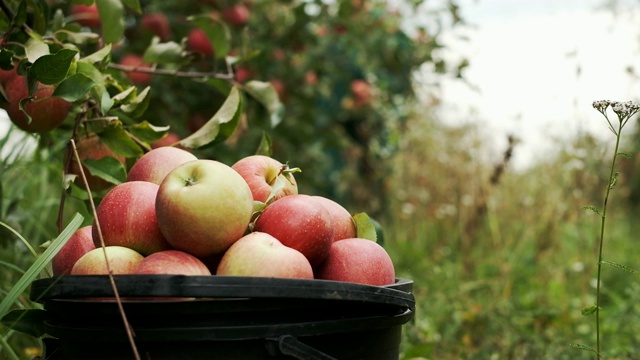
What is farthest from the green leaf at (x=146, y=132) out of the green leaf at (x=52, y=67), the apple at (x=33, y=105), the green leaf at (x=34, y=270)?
the green leaf at (x=34, y=270)

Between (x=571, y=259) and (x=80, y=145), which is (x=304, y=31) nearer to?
(x=571, y=259)

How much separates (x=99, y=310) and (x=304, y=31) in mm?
3012

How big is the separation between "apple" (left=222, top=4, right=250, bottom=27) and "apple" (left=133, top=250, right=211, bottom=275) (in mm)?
2534

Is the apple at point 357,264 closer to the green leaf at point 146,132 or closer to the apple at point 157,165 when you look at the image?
the apple at point 157,165

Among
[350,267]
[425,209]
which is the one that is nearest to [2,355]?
[350,267]

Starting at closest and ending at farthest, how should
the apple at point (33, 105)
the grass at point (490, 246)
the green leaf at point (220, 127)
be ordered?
1. the apple at point (33, 105)
2. the green leaf at point (220, 127)
3. the grass at point (490, 246)

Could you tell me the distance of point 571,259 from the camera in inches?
171

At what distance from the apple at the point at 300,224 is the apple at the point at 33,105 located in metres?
0.60

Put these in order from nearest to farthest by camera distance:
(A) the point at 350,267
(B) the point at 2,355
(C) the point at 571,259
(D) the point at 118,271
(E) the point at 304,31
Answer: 1. (D) the point at 118,271
2. (A) the point at 350,267
3. (B) the point at 2,355
4. (E) the point at 304,31
5. (C) the point at 571,259

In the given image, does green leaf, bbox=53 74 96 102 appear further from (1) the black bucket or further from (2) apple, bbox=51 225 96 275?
(1) the black bucket

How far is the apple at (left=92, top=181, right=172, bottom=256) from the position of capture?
4.43 ft

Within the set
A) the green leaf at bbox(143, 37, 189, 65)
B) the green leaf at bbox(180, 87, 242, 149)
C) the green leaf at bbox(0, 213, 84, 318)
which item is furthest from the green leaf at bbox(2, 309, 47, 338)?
the green leaf at bbox(143, 37, 189, 65)

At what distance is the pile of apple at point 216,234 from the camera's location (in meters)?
1.26

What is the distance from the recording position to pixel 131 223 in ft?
4.43
